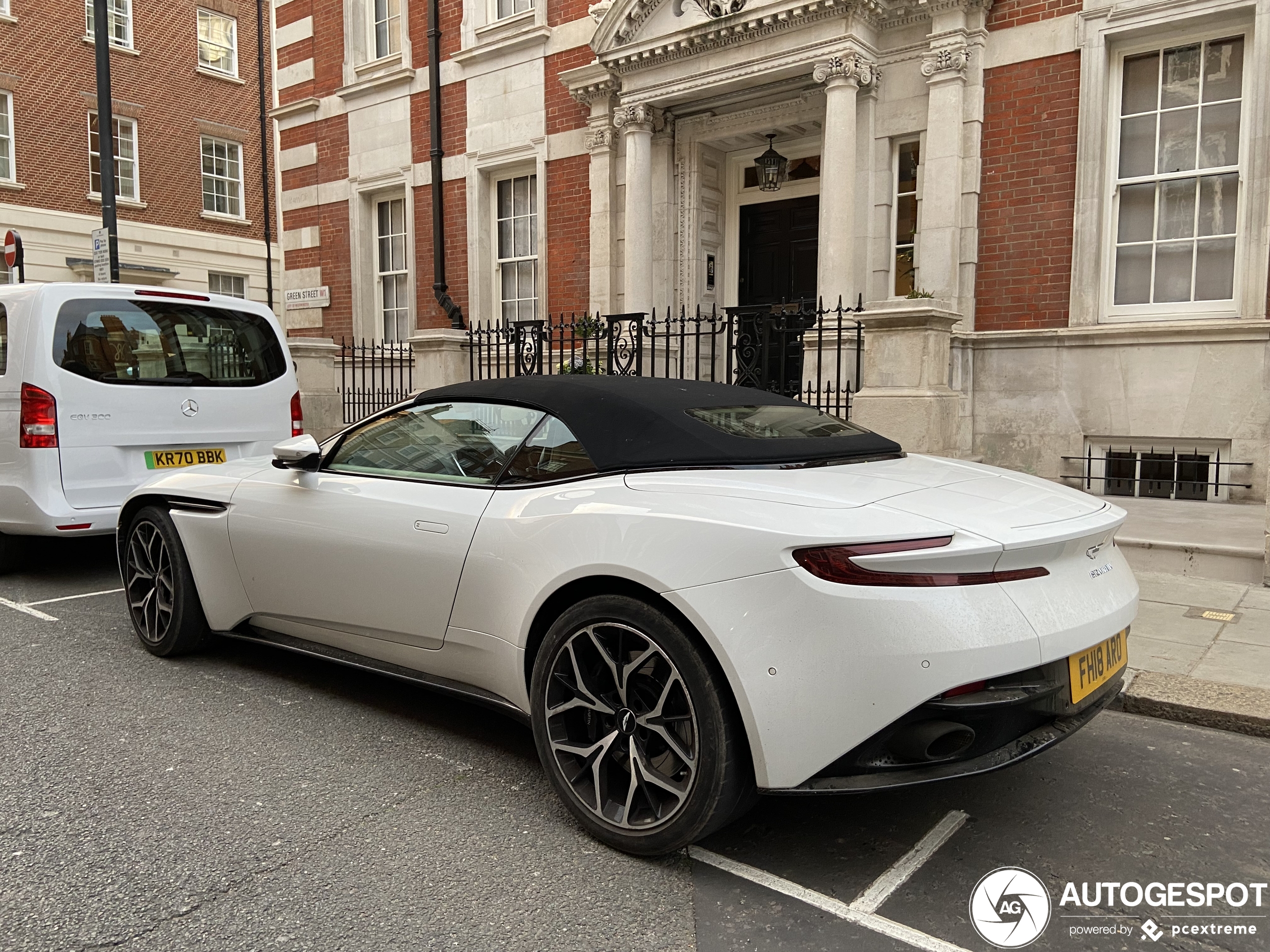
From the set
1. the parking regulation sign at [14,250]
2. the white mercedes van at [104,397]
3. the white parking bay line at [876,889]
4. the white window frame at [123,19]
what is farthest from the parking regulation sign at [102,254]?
the white window frame at [123,19]

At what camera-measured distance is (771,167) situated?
1145 cm

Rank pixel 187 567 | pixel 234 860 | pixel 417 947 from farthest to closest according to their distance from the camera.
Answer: pixel 187 567 → pixel 234 860 → pixel 417 947

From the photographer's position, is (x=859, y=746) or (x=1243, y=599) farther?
(x=1243, y=599)

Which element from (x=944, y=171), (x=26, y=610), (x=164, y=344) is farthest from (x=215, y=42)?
(x=26, y=610)

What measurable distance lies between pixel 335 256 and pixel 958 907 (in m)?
15.7

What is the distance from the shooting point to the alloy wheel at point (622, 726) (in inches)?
104

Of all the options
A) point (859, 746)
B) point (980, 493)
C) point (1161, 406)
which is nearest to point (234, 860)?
point (859, 746)

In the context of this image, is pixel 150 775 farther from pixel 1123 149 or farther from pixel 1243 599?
pixel 1123 149

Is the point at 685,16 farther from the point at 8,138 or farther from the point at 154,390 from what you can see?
the point at 8,138

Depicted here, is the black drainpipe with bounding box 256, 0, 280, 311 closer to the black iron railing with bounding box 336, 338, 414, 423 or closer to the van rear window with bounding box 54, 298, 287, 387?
the black iron railing with bounding box 336, 338, 414, 423

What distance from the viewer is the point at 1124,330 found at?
8.59 meters

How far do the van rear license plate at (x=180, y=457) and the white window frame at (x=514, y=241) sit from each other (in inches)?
293

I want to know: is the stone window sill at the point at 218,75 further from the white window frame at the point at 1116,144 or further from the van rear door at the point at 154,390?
the white window frame at the point at 1116,144

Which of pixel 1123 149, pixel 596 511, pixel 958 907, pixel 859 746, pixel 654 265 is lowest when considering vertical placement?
pixel 958 907
